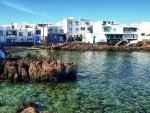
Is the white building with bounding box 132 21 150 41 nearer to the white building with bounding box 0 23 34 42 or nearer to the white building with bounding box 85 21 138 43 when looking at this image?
the white building with bounding box 85 21 138 43

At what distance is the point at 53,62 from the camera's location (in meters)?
44.2

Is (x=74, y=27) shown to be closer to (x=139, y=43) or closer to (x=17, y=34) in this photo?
(x=17, y=34)

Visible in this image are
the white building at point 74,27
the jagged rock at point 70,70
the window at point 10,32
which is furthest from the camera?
the white building at point 74,27

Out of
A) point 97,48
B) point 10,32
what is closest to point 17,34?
point 10,32

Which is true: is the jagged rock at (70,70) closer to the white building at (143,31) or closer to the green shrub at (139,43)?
the green shrub at (139,43)

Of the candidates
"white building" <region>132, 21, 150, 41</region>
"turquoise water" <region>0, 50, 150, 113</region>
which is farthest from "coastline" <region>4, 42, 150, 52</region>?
"turquoise water" <region>0, 50, 150, 113</region>

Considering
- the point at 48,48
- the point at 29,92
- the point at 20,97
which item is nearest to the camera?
the point at 20,97

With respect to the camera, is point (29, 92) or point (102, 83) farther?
point (102, 83)

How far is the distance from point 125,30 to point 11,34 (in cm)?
4225

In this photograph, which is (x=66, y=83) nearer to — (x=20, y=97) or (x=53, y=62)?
(x=53, y=62)

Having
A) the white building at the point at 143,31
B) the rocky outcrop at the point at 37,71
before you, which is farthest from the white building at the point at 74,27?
the rocky outcrop at the point at 37,71

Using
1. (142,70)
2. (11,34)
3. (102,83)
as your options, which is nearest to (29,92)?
(102,83)

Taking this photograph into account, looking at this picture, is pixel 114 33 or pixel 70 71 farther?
pixel 114 33

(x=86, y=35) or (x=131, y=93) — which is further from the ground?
(x=86, y=35)
